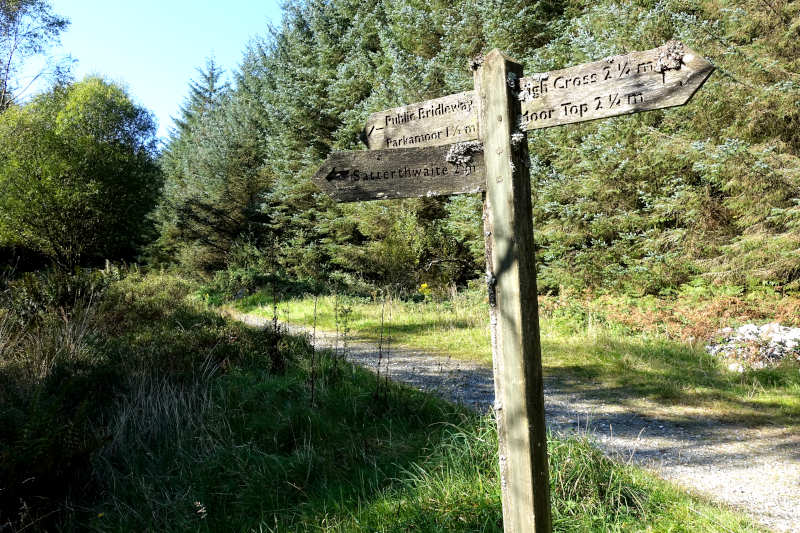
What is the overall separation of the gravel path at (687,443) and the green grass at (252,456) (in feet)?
1.55

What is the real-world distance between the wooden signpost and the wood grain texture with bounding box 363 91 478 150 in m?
0.02

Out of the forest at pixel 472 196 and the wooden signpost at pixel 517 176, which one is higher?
the forest at pixel 472 196

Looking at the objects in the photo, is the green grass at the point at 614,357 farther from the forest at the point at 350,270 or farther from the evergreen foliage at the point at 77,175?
the evergreen foliage at the point at 77,175

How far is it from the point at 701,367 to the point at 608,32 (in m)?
7.43

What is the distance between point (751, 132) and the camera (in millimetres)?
8367

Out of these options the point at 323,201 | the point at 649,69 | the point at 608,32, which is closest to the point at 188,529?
the point at 649,69

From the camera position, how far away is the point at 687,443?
12.9 feet

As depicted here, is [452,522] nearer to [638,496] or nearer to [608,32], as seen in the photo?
[638,496]

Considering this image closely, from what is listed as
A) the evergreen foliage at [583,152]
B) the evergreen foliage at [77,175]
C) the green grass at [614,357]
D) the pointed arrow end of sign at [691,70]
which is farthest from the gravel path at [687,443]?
the evergreen foliage at [77,175]

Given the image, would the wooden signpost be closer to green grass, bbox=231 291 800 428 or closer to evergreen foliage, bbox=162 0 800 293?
green grass, bbox=231 291 800 428

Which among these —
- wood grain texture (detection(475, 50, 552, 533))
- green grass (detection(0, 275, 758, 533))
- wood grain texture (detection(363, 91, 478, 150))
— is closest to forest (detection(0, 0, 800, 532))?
green grass (detection(0, 275, 758, 533))

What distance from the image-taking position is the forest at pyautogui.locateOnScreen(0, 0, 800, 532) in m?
3.10

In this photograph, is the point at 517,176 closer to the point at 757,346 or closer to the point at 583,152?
the point at 757,346

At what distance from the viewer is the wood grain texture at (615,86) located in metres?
1.72
